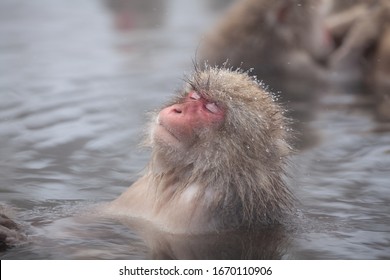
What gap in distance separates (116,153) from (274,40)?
3.15m

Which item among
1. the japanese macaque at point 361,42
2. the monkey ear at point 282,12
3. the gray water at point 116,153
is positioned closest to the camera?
the gray water at point 116,153

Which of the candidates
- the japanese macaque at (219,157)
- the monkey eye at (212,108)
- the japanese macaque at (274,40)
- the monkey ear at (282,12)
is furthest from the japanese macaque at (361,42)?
the monkey eye at (212,108)

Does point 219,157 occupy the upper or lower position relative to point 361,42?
lower

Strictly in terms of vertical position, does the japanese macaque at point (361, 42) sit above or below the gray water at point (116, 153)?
→ above

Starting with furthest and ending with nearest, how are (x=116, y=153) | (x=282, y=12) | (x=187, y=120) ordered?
(x=282, y=12), (x=116, y=153), (x=187, y=120)

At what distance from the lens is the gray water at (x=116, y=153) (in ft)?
15.4

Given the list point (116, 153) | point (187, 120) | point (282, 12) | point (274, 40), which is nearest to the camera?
point (187, 120)

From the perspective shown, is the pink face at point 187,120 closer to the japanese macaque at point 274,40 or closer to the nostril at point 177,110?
the nostril at point 177,110

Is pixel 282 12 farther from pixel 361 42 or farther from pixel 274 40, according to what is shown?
pixel 361 42

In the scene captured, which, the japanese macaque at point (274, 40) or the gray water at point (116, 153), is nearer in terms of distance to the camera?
the gray water at point (116, 153)

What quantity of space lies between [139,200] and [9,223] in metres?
0.73

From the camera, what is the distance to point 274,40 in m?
9.28

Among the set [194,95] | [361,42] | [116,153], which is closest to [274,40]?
[361,42]

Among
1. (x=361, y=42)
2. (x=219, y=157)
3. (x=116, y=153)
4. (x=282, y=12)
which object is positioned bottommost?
(x=219, y=157)
